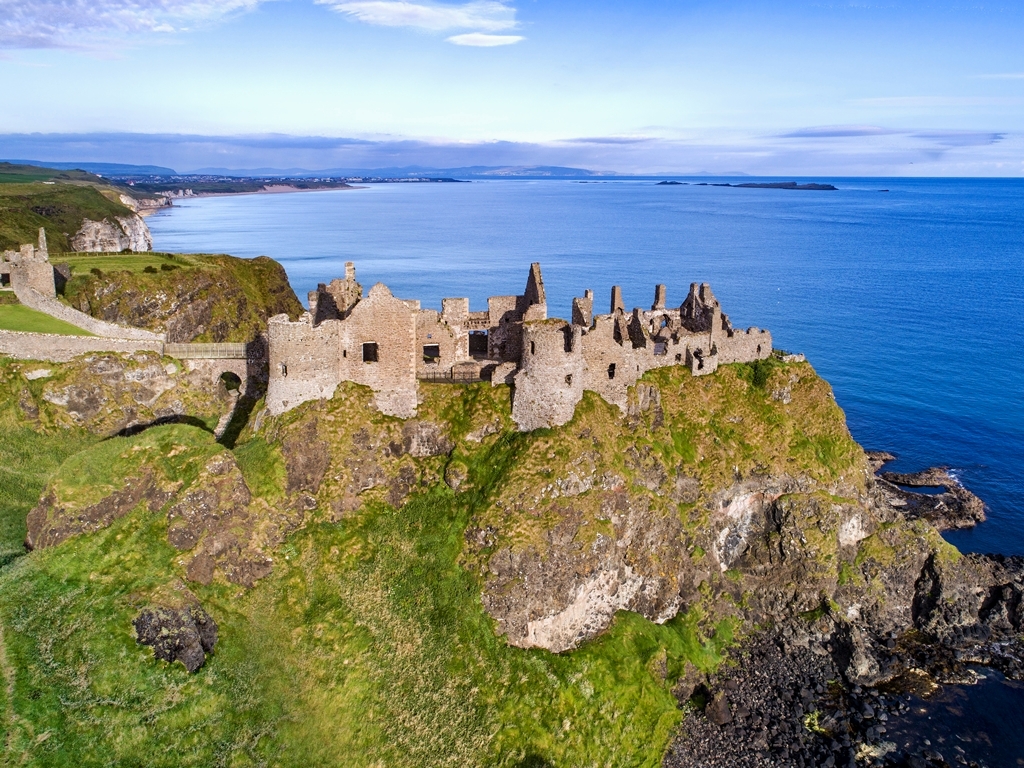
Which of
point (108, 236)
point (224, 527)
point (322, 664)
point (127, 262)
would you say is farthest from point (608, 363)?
point (108, 236)

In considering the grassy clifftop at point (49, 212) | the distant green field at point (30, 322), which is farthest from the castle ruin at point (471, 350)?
the grassy clifftop at point (49, 212)

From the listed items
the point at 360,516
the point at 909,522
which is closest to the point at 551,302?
the point at 909,522

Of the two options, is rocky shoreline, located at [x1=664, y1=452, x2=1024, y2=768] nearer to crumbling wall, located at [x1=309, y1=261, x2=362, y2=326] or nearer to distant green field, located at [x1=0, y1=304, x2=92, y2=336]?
crumbling wall, located at [x1=309, y1=261, x2=362, y2=326]

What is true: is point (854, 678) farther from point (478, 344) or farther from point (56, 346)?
point (56, 346)

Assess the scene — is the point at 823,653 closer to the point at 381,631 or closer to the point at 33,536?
the point at 381,631

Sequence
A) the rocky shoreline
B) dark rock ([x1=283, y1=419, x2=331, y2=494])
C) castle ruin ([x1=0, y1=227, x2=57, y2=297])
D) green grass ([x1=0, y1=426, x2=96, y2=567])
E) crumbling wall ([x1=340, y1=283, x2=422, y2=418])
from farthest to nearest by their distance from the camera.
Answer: castle ruin ([x1=0, y1=227, x2=57, y2=297]) → crumbling wall ([x1=340, y1=283, x2=422, y2=418]) → dark rock ([x1=283, y1=419, x2=331, y2=494]) → the rocky shoreline → green grass ([x1=0, y1=426, x2=96, y2=567])

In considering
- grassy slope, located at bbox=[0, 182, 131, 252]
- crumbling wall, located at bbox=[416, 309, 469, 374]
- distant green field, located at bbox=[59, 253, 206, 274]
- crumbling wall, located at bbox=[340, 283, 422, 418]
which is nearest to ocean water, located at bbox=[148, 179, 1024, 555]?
grassy slope, located at bbox=[0, 182, 131, 252]

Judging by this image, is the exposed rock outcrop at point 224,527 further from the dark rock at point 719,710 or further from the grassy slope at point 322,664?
the dark rock at point 719,710
